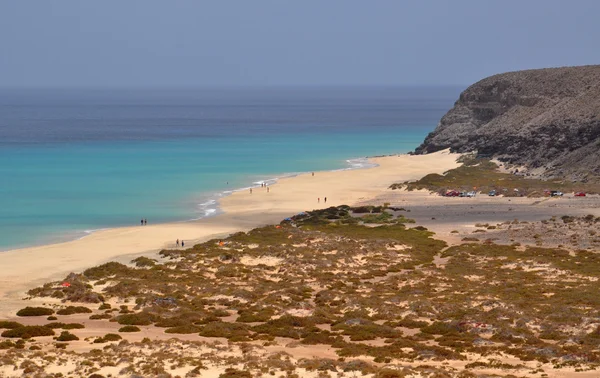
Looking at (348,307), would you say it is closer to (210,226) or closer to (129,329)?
(129,329)

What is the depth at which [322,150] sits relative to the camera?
155625 millimetres

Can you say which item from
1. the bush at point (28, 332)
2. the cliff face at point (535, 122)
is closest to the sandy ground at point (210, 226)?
the bush at point (28, 332)

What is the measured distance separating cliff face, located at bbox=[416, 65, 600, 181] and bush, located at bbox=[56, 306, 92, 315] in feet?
235

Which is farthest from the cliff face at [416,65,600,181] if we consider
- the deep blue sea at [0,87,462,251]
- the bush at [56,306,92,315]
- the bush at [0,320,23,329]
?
the bush at [0,320,23,329]

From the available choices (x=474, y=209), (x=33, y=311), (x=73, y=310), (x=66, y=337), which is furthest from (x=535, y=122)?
(x=66, y=337)

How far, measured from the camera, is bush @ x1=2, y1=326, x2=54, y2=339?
35906 millimetres

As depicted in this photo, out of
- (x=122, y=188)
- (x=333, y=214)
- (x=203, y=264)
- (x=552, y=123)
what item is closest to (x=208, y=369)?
(x=203, y=264)

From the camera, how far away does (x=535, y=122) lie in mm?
123188

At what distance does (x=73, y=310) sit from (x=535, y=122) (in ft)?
308

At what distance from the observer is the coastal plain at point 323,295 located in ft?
103

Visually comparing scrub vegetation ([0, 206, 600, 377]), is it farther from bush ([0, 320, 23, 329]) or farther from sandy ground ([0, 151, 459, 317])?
sandy ground ([0, 151, 459, 317])

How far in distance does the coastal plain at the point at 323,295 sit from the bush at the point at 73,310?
0.34 feet

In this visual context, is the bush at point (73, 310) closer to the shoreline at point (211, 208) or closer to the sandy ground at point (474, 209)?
the shoreline at point (211, 208)

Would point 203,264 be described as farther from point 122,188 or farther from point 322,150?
point 322,150
